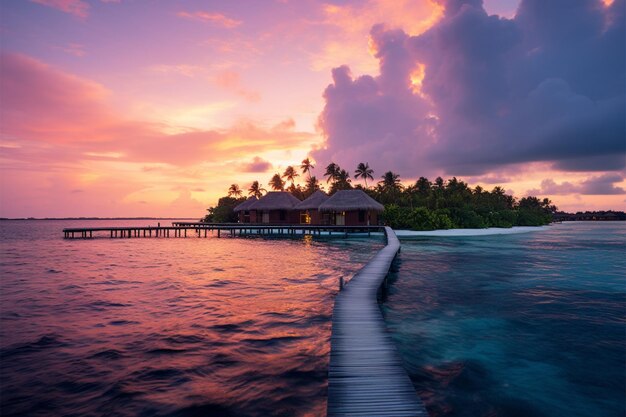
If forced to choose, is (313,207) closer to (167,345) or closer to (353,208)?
(353,208)

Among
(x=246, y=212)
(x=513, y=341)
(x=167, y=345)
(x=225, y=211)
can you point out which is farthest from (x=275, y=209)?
(x=513, y=341)

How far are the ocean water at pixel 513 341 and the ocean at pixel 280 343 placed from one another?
0.12ft

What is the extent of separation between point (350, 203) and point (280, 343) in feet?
103

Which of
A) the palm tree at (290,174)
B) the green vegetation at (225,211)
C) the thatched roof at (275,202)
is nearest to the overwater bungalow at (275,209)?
the thatched roof at (275,202)

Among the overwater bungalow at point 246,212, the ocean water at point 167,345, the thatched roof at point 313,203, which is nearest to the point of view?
the ocean water at point 167,345

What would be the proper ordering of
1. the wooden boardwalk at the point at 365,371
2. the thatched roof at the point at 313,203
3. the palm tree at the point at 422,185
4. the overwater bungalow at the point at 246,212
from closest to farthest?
the wooden boardwalk at the point at 365,371 < the thatched roof at the point at 313,203 < the overwater bungalow at the point at 246,212 < the palm tree at the point at 422,185

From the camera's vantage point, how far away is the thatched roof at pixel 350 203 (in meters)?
37.7

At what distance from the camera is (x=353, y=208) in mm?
37656

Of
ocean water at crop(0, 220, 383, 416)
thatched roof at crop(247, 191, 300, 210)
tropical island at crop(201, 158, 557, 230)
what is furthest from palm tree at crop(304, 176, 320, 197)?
ocean water at crop(0, 220, 383, 416)

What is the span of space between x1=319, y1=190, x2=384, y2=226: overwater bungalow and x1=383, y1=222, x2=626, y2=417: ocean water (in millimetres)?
22653

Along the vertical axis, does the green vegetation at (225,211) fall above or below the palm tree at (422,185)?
below

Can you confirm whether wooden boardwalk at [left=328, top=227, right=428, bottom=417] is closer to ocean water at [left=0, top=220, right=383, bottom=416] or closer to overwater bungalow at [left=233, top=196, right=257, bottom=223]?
ocean water at [left=0, top=220, right=383, bottom=416]

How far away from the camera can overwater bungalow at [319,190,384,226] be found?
125 ft

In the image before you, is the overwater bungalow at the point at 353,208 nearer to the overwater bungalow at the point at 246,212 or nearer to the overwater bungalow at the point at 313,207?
the overwater bungalow at the point at 313,207
